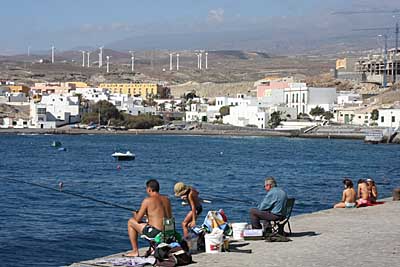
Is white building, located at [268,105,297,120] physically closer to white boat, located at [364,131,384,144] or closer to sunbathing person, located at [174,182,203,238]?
white boat, located at [364,131,384,144]

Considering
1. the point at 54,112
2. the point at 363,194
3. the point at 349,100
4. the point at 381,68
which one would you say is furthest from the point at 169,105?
the point at 363,194

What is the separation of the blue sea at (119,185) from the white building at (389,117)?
24.0 metres

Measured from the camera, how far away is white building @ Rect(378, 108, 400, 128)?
8569cm

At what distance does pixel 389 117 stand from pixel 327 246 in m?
77.9

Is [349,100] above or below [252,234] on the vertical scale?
above

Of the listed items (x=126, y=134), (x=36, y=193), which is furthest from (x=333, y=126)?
(x=36, y=193)

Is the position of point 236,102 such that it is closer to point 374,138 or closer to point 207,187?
point 374,138

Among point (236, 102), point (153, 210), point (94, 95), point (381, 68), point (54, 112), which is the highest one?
point (381, 68)

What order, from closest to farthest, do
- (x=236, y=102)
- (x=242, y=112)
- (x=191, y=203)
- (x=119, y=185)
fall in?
(x=191, y=203), (x=119, y=185), (x=242, y=112), (x=236, y=102)

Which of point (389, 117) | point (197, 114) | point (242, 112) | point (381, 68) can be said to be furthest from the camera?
point (381, 68)

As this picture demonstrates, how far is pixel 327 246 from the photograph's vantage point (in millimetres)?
10305

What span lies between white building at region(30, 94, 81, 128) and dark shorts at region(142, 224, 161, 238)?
9035 cm

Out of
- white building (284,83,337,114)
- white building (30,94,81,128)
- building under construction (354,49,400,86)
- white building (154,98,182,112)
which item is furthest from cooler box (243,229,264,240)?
building under construction (354,49,400,86)

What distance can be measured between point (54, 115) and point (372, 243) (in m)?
93.4
